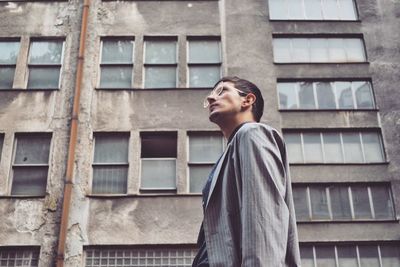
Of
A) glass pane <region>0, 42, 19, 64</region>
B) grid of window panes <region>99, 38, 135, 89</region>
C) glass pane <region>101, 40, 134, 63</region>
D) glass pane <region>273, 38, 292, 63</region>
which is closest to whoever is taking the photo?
grid of window panes <region>99, 38, 135, 89</region>

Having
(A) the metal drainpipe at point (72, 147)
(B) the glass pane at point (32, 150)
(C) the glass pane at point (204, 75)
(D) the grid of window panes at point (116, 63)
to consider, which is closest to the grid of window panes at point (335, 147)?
(C) the glass pane at point (204, 75)

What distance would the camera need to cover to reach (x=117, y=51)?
630 inches

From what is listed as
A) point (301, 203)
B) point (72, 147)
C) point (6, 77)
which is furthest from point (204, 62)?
point (6, 77)

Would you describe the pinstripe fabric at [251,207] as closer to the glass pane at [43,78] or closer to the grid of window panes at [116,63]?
the grid of window panes at [116,63]

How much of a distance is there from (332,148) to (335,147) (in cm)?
9

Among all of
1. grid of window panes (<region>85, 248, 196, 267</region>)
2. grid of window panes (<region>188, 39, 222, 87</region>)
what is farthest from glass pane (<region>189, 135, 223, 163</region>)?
grid of window panes (<region>85, 248, 196, 267</region>)

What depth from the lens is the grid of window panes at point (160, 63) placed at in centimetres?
1553

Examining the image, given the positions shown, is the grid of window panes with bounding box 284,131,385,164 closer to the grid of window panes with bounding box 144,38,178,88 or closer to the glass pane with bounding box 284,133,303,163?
the glass pane with bounding box 284,133,303,163

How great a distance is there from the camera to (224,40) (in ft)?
52.8

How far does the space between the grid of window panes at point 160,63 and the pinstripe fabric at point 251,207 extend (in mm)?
13422

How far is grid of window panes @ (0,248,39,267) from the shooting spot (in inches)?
503

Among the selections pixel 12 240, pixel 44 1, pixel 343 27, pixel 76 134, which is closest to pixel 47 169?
pixel 76 134

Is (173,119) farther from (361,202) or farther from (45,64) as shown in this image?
(361,202)

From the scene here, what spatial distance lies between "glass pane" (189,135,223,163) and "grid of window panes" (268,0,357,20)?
16.3 ft
